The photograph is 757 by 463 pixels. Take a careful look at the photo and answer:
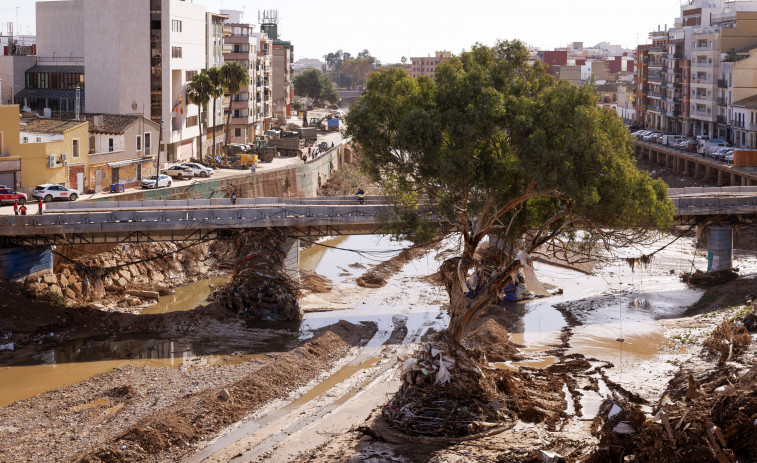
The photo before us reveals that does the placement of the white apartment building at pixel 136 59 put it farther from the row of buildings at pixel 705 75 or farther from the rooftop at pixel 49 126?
the row of buildings at pixel 705 75

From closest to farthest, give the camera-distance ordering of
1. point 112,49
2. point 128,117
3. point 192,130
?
1. point 128,117
2. point 112,49
3. point 192,130

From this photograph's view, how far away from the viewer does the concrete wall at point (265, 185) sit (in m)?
64.1

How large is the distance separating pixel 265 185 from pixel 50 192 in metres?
25.5

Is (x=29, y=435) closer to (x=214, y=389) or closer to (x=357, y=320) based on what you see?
(x=214, y=389)

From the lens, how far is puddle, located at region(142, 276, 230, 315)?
153ft

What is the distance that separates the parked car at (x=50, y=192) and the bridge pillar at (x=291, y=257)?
15.6m

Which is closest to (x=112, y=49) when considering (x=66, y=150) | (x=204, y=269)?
(x=66, y=150)

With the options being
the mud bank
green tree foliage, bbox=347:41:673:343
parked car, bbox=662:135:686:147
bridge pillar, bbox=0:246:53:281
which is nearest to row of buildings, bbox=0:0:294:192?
bridge pillar, bbox=0:246:53:281

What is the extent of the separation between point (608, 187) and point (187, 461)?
14.3m

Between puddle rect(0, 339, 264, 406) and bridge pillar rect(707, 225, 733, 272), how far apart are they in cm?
2674

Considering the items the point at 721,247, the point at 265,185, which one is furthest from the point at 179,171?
the point at 721,247

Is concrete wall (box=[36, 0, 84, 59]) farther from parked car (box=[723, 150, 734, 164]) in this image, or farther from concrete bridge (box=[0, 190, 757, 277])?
parked car (box=[723, 150, 734, 164])

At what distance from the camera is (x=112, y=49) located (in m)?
76.5

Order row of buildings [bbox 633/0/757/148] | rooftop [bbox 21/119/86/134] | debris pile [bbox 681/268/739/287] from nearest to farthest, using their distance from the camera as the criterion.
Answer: debris pile [bbox 681/268/739/287] → rooftop [bbox 21/119/86/134] → row of buildings [bbox 633/0/757/148]
